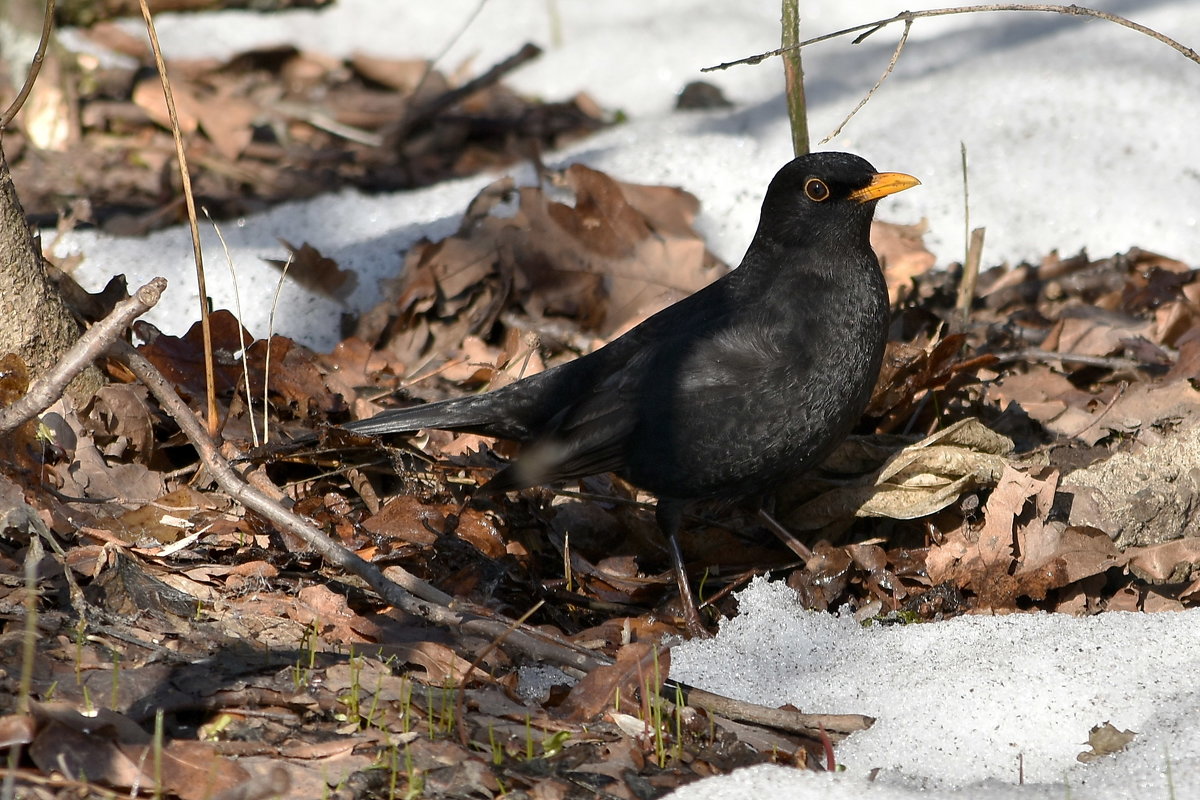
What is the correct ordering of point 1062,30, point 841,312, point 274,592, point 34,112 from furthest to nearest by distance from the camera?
point 1062,30 < point 34,112 < point 841,312 < point 274,592

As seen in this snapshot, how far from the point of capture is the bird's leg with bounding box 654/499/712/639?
3.94m

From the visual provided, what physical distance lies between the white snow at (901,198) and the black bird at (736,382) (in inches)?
18.5

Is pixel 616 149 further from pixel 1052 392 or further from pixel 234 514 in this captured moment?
pixel 234 514

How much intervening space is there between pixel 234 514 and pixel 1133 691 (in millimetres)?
2560

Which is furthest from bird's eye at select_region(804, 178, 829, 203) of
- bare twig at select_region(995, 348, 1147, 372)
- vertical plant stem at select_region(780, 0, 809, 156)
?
bare twig at select_region(995, 348, 1147, 372)

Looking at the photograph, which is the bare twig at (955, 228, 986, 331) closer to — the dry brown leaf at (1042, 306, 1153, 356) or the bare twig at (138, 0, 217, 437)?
the dry brown leaf at (1042, 306, 1153, 356)

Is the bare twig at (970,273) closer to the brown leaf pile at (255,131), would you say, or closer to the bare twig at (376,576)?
the brown leaf pile at (255,131)

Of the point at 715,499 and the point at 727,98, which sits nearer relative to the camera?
the point at 715,499

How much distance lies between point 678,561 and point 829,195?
1345mm

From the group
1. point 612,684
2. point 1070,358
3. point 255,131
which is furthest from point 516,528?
point 255,131

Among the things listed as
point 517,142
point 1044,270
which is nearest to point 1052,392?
point 1044,270

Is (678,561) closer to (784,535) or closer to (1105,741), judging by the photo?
(784,535)

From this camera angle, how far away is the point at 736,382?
4047 mm

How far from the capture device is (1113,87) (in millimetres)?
6738
